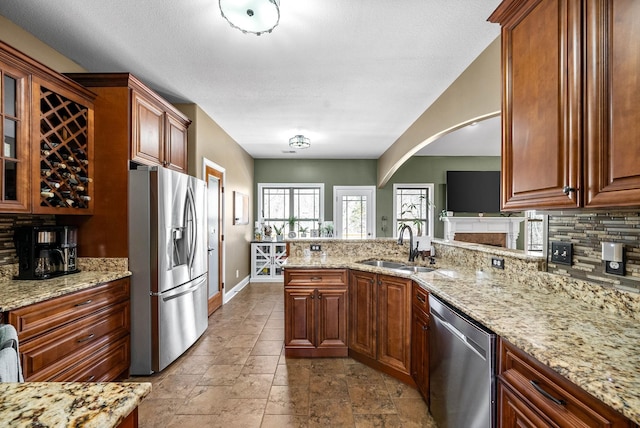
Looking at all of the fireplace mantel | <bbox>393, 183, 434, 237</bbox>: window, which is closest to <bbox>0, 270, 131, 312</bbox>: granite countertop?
<bbox>393, 183, 434, 237</bbox>: window

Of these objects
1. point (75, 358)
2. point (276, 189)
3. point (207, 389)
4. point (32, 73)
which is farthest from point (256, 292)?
point (32, 73)

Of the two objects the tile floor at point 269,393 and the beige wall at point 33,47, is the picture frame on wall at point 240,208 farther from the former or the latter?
the beige wall at point 33,47

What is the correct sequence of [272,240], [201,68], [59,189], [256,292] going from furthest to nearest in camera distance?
1. [272,240]
2. [256,292]
3. [201,68]
4. [59,189]

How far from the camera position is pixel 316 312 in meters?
2.78

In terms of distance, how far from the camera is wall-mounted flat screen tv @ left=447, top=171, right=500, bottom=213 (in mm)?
6324

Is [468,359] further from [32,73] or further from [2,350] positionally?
[32,73]

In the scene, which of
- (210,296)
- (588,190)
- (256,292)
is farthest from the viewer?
(256,292)

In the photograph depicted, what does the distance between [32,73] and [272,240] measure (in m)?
4.60

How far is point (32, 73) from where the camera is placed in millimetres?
2002

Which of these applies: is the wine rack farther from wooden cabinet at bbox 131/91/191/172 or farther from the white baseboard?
the white baseboard

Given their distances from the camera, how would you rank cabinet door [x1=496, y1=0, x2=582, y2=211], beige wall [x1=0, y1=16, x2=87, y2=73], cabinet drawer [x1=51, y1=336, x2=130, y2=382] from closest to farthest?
cabinet door [x1=496, y1=0, x2=582, y2=211]
cabinet drawer [x1=51, y1=336, x2=130, y2=382]
beige wall [x1=0, y1=16, x2=87, y2=73]

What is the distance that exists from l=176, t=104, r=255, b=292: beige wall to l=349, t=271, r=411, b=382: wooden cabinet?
8.09 feet

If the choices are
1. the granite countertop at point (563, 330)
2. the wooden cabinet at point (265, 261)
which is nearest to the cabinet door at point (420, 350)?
the granite countertop at point (563, 330)

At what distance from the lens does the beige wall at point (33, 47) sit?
2.06 meters
